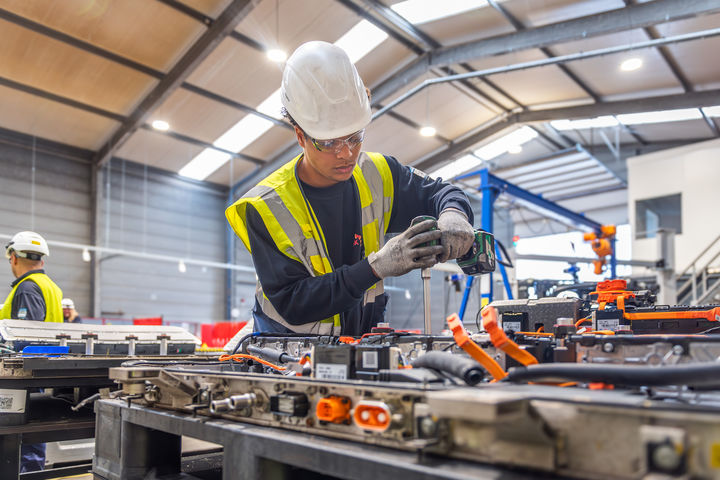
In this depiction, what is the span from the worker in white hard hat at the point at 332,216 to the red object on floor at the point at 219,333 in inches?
292

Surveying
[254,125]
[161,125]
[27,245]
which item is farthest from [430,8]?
[27,245]

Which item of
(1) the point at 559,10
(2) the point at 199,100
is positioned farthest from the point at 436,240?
(2) the point at 199,100

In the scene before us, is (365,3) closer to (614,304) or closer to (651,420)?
(614,304)

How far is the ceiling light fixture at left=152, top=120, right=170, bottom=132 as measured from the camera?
10023 millimetres

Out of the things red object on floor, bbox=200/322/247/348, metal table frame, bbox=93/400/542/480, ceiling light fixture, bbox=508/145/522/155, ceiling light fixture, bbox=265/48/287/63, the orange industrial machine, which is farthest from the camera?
ceiling light fixture, bbox=508/145/522/155

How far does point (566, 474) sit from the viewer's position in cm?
59

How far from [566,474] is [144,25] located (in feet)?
28.1

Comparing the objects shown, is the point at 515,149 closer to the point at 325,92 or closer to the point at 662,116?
the point at 662,116

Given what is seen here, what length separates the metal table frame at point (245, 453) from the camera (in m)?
0.65

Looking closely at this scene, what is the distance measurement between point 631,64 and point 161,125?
8.05 meters

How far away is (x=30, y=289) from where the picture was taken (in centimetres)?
371

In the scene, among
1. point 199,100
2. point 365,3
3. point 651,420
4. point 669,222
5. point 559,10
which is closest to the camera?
point 651,420

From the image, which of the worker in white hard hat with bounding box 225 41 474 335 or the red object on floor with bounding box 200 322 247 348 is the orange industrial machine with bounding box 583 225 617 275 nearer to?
the red object on floor with bounding box 200 322 247 348

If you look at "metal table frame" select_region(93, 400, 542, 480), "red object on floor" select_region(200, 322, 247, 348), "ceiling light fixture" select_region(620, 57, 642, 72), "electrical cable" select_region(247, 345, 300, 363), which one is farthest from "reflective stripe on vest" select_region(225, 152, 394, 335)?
"ceiling light fixture" select_region(620, 57, 642, 72)
